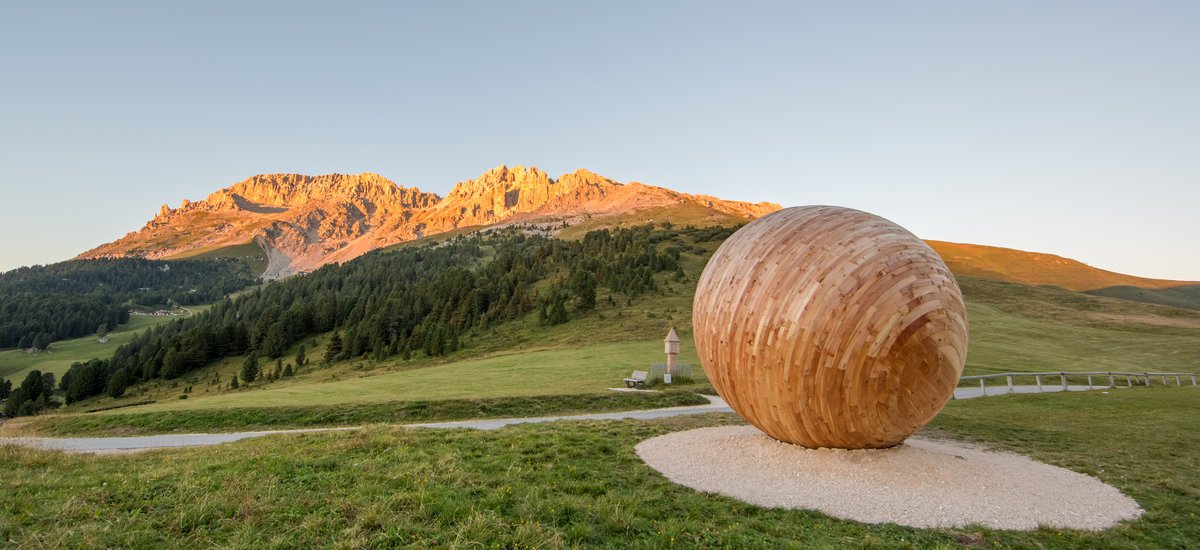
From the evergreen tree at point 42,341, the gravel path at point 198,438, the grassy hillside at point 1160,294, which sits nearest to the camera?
the gravel path at point 198,438

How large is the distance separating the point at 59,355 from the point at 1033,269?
254 m

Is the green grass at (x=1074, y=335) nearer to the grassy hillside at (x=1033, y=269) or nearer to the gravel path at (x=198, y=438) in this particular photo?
the gravel path at (x=198, y=438)

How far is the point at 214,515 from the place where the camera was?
6805 mm

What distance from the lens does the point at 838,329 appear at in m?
8.87

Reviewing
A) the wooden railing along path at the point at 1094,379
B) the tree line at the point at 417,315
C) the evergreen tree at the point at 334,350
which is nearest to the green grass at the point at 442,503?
the wooden railing along path at the point at 1094,379

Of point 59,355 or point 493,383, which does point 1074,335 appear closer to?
point 493,383

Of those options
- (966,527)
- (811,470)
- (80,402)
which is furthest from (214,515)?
(80,402)

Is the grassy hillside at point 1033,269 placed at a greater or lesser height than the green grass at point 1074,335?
greater

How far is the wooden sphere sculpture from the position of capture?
8.94 metres

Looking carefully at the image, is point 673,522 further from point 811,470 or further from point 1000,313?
point 1000,313

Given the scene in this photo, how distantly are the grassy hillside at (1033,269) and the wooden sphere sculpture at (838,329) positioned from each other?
493ft

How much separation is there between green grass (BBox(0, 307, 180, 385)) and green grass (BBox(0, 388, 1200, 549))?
13250 centimetres

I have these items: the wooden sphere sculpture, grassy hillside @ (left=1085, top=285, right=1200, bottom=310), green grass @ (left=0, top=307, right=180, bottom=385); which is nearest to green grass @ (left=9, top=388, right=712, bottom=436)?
the wooden sphere sculpture

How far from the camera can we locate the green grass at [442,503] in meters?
6.31
